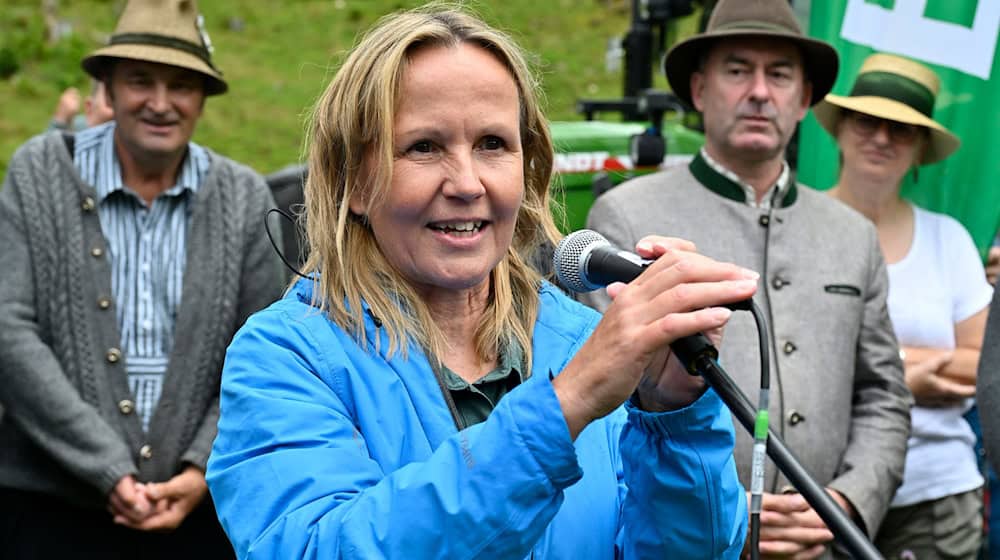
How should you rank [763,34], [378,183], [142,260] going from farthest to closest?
[142,260]
[763,34]
[378,183]

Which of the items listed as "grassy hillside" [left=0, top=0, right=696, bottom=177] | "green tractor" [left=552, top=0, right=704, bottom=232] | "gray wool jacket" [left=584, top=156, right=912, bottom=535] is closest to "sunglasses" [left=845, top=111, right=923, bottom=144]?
"gray wool jacket" [left=584, top=156, right=912, bottom=535]

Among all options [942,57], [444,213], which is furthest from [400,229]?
[942,57]

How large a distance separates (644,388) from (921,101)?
290 centimetres

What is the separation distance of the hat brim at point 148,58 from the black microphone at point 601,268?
2.74 metres

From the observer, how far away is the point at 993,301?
283 cm

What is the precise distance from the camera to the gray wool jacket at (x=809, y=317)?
3.36 meters

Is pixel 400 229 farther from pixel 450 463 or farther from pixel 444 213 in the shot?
pixel 450 463

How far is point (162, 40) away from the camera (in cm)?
428

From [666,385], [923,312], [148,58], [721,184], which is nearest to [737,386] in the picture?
[666,385]

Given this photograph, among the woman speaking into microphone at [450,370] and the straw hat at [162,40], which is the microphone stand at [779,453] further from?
the straw hat at [162,40]

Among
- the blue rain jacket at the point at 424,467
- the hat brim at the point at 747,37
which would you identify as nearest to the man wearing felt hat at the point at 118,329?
the hat brim at the point at 747,37

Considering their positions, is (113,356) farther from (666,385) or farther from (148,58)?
(666,385)

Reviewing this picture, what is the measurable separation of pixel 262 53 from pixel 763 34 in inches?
443

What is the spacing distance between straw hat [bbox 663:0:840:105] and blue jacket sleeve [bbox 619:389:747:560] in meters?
2.07
